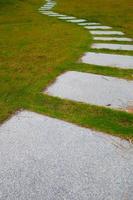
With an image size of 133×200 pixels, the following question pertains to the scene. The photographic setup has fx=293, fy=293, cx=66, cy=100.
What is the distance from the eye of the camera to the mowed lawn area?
2811 millimetres

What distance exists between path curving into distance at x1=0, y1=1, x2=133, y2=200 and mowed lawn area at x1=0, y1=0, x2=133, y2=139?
6.9 inches

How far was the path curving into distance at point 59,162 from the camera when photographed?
6.23 feet

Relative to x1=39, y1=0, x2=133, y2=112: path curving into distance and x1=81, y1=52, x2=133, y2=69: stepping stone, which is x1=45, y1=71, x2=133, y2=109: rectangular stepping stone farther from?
x1=81, y1=52, x2=133, y2=69: stepping stone

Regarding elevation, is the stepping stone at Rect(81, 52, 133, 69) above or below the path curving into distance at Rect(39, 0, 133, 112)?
below

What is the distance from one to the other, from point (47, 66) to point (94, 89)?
1.08 meters

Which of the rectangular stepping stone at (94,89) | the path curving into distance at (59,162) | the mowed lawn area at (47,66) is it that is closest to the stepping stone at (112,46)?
the mowed lawn area at (47,66)

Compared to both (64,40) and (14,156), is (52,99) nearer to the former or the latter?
(14,156)

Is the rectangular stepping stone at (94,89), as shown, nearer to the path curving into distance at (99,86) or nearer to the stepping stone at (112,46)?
the path curving into distance at (99,86)

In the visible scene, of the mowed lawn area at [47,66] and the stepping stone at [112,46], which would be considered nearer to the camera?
the mowed lawn area at [47,66]

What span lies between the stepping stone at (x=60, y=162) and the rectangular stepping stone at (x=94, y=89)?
61 centimetres

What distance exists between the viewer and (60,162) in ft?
7.13

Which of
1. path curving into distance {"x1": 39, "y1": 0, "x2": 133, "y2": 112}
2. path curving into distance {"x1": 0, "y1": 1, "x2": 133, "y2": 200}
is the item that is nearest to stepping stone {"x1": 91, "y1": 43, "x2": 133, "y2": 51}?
path curving into distance {"x1": 39, "y1": 0, "x2": 133, "y2": 112}

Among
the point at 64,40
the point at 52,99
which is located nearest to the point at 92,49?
the point at 64,40

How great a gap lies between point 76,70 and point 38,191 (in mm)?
2412
